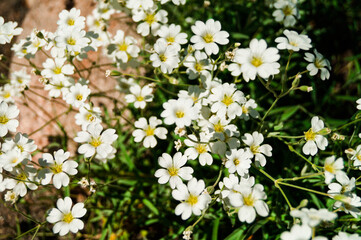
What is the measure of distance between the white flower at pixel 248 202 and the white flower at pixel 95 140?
107 centimetres

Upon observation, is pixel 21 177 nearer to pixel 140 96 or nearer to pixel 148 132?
pixel 148 132

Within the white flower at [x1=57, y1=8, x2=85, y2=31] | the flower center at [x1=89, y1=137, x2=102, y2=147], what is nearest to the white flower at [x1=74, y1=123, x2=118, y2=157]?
the flower center at [x1=89, y1=137, x2=102, y2=147]

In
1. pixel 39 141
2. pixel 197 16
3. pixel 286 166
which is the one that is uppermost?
pixel 197 16

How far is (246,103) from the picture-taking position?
2.59 metres

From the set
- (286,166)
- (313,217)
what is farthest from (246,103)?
(313,217)

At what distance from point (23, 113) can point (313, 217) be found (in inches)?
134

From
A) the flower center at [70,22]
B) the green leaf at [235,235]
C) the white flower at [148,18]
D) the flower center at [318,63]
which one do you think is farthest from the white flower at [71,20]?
the green leaf at [235,235]

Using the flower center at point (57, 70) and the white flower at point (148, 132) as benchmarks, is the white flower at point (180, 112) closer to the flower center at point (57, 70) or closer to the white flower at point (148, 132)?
the white flower at point (148, 132)

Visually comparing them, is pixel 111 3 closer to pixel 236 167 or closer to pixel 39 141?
pixel 39 141

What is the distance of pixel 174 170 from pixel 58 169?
3.11ft

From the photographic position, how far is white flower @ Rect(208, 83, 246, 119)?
7.81 ft

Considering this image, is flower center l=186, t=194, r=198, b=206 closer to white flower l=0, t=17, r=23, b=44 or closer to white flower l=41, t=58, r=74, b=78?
white flower l=41, t=58, r=74, b=78

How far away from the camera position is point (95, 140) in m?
2.48

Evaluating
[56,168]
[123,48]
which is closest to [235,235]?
[56,168]
